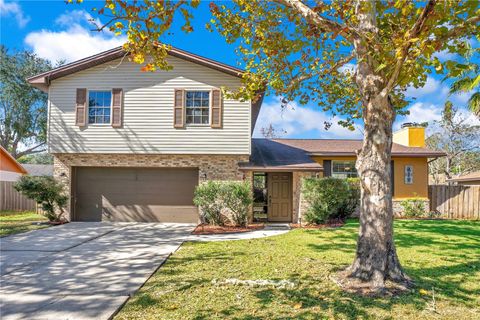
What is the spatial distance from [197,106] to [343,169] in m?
7.99

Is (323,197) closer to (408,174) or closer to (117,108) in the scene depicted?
(408,174)

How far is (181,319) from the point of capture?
3.85m

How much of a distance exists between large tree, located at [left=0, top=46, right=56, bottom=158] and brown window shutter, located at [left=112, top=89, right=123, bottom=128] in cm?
1720

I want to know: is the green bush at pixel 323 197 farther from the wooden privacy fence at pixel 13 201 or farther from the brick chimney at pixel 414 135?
the wooden privacy fence at pixel 13 201

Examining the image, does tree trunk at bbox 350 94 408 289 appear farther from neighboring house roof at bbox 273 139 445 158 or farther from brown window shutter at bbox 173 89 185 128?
neighboring house roof at bbox 273 139 445 158

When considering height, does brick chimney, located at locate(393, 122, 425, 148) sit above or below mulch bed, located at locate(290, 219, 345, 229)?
above

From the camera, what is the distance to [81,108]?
12.4m

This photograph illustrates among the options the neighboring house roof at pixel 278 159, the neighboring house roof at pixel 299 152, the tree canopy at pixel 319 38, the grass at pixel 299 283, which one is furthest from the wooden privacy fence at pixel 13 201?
the tree canopy at pixel 319 38

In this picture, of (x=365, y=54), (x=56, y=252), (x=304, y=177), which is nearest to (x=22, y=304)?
(x=56, y=252)

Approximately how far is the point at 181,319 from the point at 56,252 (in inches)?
214

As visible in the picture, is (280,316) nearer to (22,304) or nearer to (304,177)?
(22,304)

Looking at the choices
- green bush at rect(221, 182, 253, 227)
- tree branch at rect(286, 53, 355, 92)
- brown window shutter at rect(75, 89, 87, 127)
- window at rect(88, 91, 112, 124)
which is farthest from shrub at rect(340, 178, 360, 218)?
brown window shutter at rect(75, 89, 87, 127)

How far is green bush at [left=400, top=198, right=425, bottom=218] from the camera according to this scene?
46.8 feet

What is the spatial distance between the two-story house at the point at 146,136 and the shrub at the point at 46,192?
50 cm
